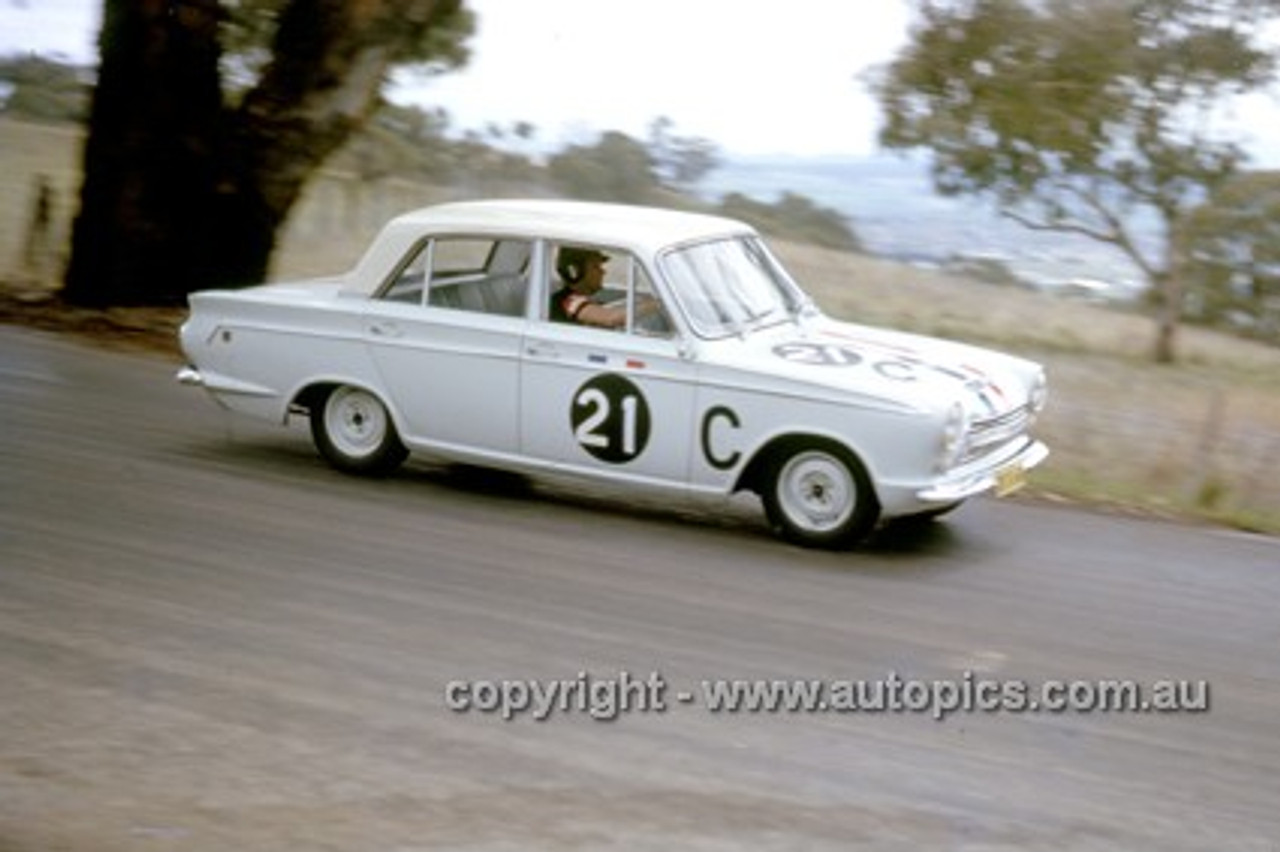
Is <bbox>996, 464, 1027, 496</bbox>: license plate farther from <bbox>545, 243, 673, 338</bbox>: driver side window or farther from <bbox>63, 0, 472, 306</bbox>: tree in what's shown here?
<bbox>63, 0, 472, 306</bbox>: tree

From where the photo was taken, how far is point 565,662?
6.25 meters

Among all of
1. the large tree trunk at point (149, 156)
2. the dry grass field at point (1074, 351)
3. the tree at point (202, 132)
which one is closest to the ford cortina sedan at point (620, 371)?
the dry grass field at point (1074, 351)

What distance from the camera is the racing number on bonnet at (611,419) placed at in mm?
8344

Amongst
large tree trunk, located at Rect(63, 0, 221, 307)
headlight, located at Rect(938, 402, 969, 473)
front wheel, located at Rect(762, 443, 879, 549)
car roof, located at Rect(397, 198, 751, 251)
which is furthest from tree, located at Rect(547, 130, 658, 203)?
headlight, located at Rect(938, 402, 969, 473)

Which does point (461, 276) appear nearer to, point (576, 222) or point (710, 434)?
point (576, 222)

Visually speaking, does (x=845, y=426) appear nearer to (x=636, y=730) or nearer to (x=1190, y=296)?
(x=636, y=730)

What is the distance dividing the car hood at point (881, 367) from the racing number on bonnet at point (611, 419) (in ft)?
1.54

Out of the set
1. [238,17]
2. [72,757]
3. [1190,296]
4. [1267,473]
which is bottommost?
[72,757]

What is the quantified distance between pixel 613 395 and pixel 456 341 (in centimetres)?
99

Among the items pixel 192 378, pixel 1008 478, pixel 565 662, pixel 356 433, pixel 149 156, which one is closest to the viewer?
pixel 565 662

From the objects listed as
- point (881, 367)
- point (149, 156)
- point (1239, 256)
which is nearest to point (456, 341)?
point (881, 367)

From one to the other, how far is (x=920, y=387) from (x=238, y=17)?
41.6 feet

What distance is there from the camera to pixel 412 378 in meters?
8.94

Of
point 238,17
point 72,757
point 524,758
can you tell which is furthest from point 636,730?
point 238,17
